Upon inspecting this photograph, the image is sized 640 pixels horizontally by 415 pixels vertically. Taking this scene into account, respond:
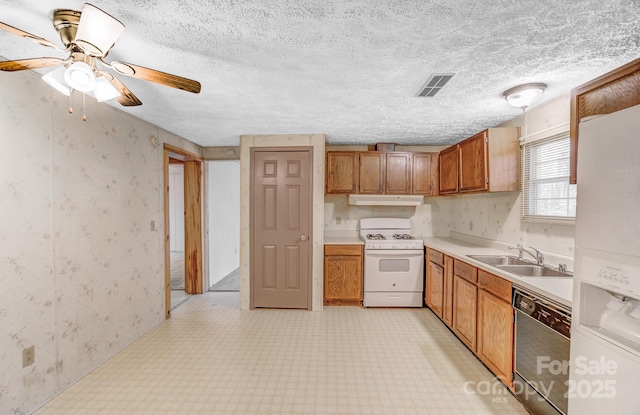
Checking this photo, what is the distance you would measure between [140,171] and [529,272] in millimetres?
3896

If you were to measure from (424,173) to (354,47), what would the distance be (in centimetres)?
287

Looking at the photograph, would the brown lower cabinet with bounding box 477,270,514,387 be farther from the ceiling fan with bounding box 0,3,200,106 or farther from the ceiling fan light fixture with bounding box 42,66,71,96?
the ceiling fan light fixture with bounding box 42,66,71,96

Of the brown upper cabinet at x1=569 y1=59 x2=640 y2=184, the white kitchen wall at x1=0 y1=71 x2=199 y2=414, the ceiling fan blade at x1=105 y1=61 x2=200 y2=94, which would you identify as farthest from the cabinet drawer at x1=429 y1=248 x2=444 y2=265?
the white kitchen wall at x1=0 y1=71 x2=199 y2=414

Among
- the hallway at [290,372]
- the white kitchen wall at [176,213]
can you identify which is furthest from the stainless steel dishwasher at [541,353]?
the white kitchen wall at [176,213]

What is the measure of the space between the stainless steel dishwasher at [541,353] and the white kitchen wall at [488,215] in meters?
0.80

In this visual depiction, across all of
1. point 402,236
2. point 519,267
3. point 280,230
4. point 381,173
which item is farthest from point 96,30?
point 402,236

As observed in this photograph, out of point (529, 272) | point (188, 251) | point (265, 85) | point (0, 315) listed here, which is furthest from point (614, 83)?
point (188, 251)

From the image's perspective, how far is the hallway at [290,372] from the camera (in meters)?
1.98

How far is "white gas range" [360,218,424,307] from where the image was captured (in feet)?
12.3

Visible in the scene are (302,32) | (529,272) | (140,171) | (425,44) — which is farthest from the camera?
(140,171)

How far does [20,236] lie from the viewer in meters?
1.82

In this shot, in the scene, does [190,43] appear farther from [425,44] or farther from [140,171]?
[140,171]

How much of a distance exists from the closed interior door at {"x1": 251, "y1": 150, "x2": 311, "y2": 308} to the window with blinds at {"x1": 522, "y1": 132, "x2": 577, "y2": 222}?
7.88ft

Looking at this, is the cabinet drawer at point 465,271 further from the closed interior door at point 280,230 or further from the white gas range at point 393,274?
the closed interior door at point 280,230
